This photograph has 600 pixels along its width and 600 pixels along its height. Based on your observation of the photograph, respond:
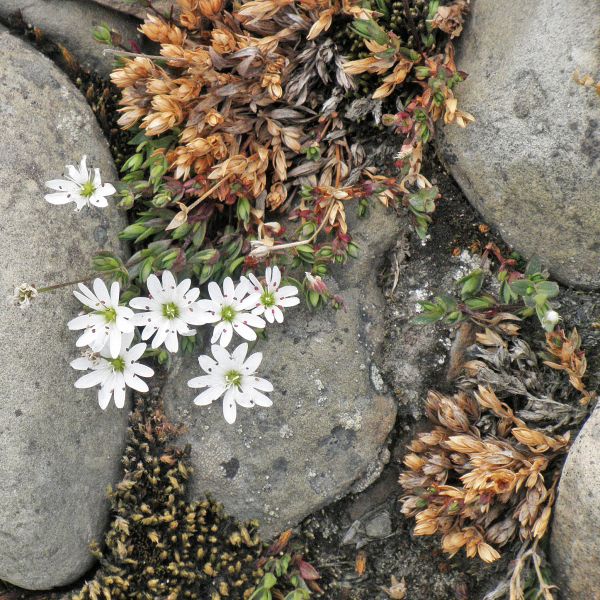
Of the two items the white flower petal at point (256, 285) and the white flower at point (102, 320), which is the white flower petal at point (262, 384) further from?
the white flower at point (102, 320)

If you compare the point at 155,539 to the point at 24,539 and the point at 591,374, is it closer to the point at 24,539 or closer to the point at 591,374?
the point at 24,539

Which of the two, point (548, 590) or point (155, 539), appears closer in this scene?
point (548, 590)

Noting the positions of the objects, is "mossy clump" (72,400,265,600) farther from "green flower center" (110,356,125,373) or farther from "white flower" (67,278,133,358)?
"white flower" (67,278,133,358)

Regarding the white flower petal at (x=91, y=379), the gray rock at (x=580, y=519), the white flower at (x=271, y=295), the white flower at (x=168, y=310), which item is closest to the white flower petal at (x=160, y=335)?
the white flower at (x=168, y=310)

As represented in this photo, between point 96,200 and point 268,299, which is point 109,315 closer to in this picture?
point 96,200

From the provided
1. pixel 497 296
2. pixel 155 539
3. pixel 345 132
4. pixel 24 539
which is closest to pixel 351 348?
pixel 497 296

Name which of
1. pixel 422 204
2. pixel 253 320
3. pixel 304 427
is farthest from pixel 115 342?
pixel 422 204
